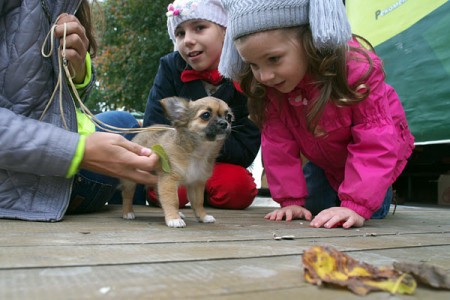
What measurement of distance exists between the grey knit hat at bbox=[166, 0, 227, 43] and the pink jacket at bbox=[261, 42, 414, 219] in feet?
3.44

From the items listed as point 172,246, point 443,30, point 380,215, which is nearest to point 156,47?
point 443,30

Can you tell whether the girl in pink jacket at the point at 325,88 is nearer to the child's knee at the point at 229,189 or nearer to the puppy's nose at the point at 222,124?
the puppy's nose at the point at 222,124

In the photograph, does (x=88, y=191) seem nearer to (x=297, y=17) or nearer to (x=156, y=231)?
(x=156, y=231)

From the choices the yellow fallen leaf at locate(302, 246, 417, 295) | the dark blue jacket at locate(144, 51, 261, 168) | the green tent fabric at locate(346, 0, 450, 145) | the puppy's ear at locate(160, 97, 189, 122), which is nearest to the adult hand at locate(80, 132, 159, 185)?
the puppy's ear at locate(160, 97, 189, 122)

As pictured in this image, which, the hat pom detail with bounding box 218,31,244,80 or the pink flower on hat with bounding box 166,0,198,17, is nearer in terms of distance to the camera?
the hat pom detail with bounding box 218,31,244,80

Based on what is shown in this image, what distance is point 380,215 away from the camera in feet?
9.82

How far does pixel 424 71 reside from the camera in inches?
164

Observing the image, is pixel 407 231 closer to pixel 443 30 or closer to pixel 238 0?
pixel 238 0

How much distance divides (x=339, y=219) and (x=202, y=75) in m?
1.85

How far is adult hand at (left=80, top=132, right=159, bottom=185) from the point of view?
210 centimetres

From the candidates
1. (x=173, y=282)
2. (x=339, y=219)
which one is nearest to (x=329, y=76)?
(x=339, y=219)

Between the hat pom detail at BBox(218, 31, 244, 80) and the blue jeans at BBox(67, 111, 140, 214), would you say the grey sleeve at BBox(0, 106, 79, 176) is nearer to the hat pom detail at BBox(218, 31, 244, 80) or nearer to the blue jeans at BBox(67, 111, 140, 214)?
the blue jeans at BBox(67, 111, 140, 214)

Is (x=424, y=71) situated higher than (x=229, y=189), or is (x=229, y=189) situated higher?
(x=424, y=71)

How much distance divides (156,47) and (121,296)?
1238 cm
